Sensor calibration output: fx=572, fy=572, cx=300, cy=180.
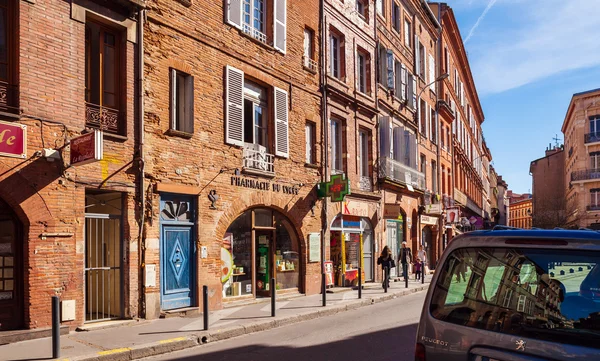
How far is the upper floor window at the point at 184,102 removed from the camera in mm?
13109

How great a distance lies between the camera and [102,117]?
36.5ft

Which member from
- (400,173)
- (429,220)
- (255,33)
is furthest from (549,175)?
(255,33)

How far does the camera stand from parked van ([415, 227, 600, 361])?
10.7 feet

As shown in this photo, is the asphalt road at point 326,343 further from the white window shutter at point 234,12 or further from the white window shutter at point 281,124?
the white window shutter at point 234,12

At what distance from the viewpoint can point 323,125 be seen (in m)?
18.5

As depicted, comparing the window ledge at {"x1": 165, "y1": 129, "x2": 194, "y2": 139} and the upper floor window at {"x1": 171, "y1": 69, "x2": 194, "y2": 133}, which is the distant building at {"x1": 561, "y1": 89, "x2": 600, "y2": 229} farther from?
the window ledge at {"x1": 165, "y1": 129, "x2": 194, "y2": 139}

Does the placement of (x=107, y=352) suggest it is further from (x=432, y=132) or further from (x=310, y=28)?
(x=432, y=132)

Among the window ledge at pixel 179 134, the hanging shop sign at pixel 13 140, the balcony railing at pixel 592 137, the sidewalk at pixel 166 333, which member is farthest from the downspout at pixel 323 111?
the balcony railing at pixel 592 137

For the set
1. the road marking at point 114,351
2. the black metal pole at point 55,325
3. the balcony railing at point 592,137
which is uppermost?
the balcony railing at point 592,137

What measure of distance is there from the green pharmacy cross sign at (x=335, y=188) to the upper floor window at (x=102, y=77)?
7.92m

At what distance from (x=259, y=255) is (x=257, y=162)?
2.66 m

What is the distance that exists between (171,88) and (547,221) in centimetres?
4864

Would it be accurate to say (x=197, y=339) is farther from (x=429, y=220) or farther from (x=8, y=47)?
(x=429, y=220)

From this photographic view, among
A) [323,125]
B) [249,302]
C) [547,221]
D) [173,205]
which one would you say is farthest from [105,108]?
[547,221]
